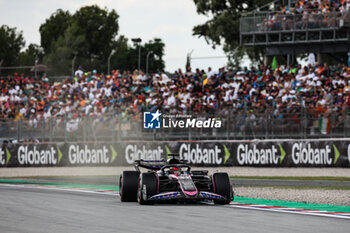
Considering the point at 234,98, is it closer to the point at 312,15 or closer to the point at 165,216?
the point at 312,15

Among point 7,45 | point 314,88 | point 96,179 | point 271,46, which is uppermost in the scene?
point 7,45

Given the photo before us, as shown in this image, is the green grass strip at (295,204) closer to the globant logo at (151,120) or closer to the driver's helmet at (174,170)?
the driver's helmet at (174,170)

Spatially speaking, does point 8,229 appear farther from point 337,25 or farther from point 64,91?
point 64,91

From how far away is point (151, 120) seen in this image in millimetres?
23922

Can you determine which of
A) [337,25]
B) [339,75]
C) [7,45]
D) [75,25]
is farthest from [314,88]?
[7,45]

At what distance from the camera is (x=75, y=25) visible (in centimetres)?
8362

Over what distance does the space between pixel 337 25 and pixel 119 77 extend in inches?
469

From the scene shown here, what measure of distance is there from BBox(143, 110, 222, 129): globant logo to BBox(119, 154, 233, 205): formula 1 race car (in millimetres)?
10126

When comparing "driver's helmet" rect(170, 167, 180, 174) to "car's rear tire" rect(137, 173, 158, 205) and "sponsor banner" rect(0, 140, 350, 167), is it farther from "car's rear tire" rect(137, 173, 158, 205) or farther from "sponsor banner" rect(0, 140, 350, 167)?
"sponsor banner" rect(0, 140, 350, 167)

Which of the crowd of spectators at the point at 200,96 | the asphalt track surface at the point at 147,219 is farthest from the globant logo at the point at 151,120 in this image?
the asphalt track surface at the point at 147,219

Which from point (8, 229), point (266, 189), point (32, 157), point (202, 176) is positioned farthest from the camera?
point (32, 157)

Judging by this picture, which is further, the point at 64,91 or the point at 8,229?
the point at 64,91

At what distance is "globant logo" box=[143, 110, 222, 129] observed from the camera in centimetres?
2388

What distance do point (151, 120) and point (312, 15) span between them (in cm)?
1110
